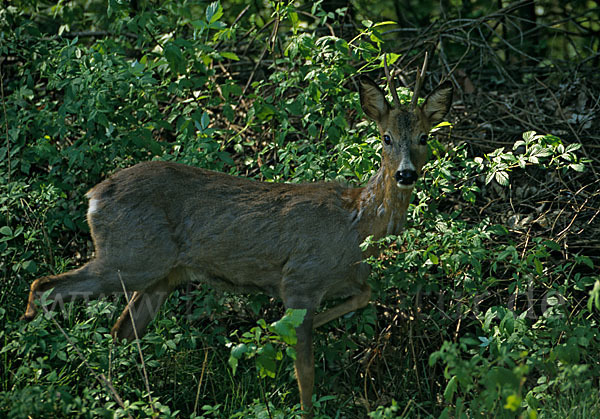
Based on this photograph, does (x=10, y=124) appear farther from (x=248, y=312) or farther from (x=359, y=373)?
(x=359, y=373)

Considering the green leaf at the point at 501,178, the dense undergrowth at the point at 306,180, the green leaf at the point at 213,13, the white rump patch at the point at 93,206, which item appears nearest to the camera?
the dense undergrowth at the point at 306,180

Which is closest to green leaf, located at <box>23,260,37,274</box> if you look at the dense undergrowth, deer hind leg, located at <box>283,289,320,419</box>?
the dense undergrowth

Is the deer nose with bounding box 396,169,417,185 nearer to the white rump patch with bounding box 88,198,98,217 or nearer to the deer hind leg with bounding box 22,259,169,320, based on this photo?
the deer hind leg with bounding box 22,259,169,320

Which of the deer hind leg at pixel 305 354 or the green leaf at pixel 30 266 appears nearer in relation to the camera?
the deer hind leg at pixel 305 354

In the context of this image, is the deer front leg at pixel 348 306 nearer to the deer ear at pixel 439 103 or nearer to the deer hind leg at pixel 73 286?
the deer ear at pixel 439 103

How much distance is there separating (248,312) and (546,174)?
96.5 inches

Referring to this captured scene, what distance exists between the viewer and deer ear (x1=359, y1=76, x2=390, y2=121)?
473cm

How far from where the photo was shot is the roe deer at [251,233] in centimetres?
473

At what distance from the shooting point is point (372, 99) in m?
4.76

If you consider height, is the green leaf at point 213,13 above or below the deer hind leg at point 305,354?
above

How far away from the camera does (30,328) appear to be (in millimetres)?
4066

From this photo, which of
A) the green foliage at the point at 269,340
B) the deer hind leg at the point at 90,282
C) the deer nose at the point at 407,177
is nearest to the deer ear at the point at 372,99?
the deer nose at the point at 407,177

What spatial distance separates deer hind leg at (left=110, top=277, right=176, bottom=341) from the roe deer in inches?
6.6

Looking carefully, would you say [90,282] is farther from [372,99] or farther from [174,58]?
[372,99]
